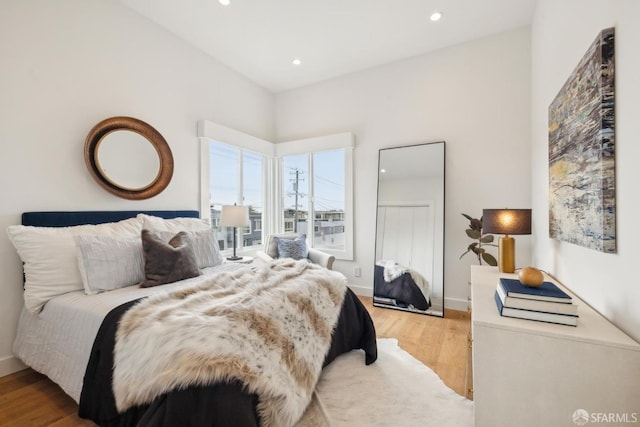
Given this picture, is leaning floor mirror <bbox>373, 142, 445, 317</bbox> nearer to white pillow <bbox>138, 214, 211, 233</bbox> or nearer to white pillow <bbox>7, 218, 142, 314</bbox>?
white pillow <bbox>138, 214, 211, 233</bbox>

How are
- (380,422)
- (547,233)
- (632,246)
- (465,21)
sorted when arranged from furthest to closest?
(465,21)
(547,233)
(380,422)
(632,246)

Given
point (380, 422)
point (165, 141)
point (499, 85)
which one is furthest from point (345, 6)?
point (380, 422)

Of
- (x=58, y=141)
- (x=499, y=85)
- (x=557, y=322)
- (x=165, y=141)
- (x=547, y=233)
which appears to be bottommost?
(x=557, y=322)

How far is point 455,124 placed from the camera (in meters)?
3.21

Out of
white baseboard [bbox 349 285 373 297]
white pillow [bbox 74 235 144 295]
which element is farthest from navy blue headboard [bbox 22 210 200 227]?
white baseboard [bbox 349 285 373 297]

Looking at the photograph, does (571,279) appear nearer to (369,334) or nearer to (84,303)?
(369,334)

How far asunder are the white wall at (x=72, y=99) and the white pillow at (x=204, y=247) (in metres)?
0.65

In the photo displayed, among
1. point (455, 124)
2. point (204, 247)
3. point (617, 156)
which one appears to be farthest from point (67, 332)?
point (455, 124)

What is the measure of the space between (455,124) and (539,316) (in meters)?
2.61

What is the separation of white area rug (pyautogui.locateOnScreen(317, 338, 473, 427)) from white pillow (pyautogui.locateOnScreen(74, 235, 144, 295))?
1519mm

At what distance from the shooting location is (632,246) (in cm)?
101

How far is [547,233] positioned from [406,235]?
4.75 ft

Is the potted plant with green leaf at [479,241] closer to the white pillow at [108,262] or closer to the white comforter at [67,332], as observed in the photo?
the white comforter at [67,332]

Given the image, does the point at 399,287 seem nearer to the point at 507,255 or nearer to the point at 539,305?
the point at 507,255
